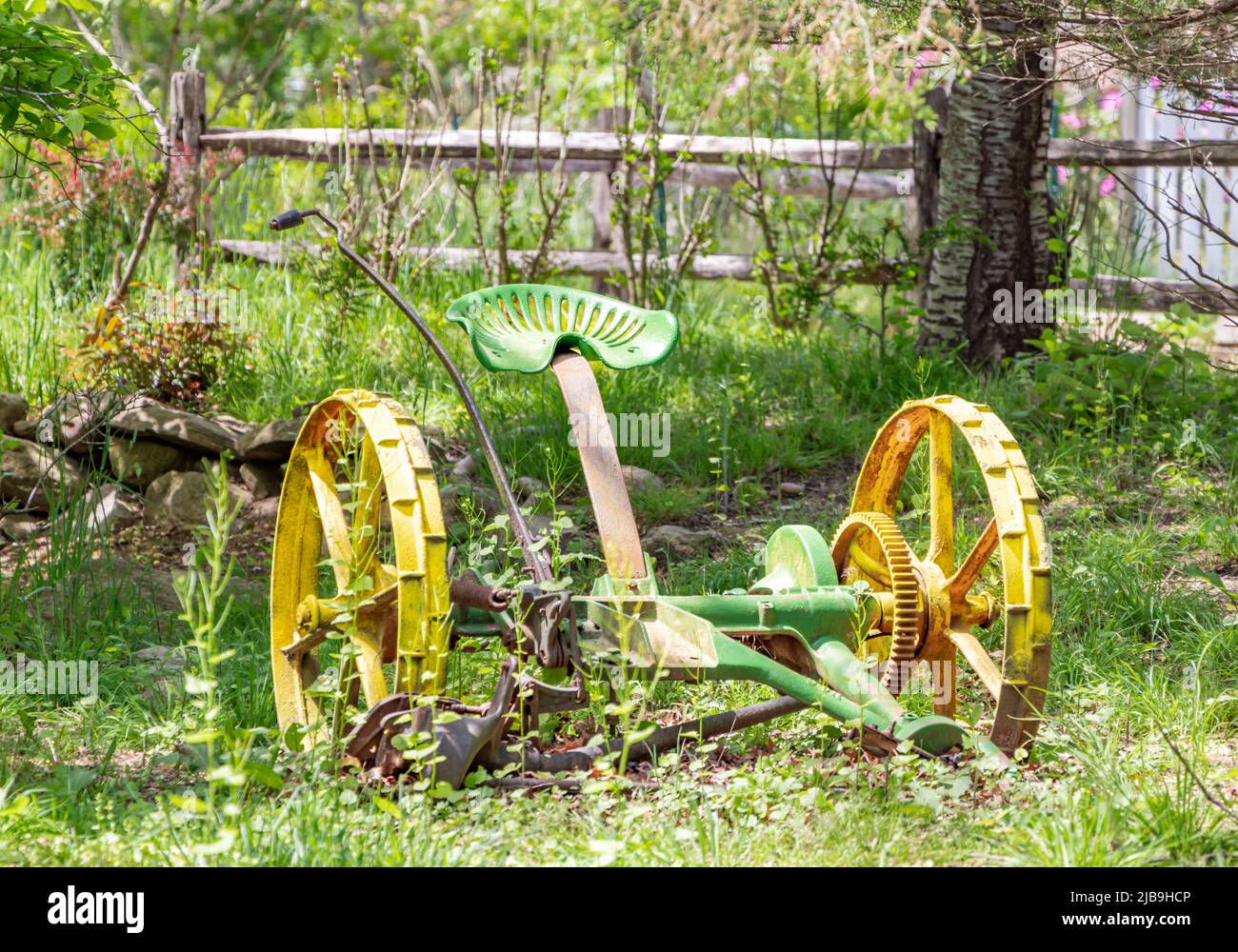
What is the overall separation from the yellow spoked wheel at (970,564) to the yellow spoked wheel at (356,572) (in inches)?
43.0

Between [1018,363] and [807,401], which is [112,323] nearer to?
[807,401]

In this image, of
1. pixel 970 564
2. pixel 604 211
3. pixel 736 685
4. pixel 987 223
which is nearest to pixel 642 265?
pixel 604 211

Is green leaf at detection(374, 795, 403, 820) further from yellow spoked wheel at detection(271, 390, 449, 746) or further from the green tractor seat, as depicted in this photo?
the green tractor seat

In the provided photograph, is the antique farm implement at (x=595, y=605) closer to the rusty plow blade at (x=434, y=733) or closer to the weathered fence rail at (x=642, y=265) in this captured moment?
the rusty plow blade at (x=434, y=733)

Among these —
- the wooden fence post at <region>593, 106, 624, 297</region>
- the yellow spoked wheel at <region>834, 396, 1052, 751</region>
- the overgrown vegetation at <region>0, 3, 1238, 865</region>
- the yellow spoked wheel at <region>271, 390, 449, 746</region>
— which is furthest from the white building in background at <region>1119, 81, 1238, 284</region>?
the yellow spoked wheel at <region>271, 390, 449, 746</region>

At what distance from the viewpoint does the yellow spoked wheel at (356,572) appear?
2477 mm

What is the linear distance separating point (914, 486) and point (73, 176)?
4511 millimetres

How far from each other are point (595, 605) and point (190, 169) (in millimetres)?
5005

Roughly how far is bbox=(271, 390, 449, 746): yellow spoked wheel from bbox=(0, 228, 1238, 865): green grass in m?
0.17

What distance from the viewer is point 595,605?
2.72m

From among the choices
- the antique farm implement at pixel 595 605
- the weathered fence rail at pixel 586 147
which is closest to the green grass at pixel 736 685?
the antique farm implement at pixel 595 605

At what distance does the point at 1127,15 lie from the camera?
12.2 ft

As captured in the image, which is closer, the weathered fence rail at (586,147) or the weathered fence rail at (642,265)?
the weathered fence rail at (642,265)

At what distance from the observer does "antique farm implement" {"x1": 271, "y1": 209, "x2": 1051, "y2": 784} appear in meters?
2.53
